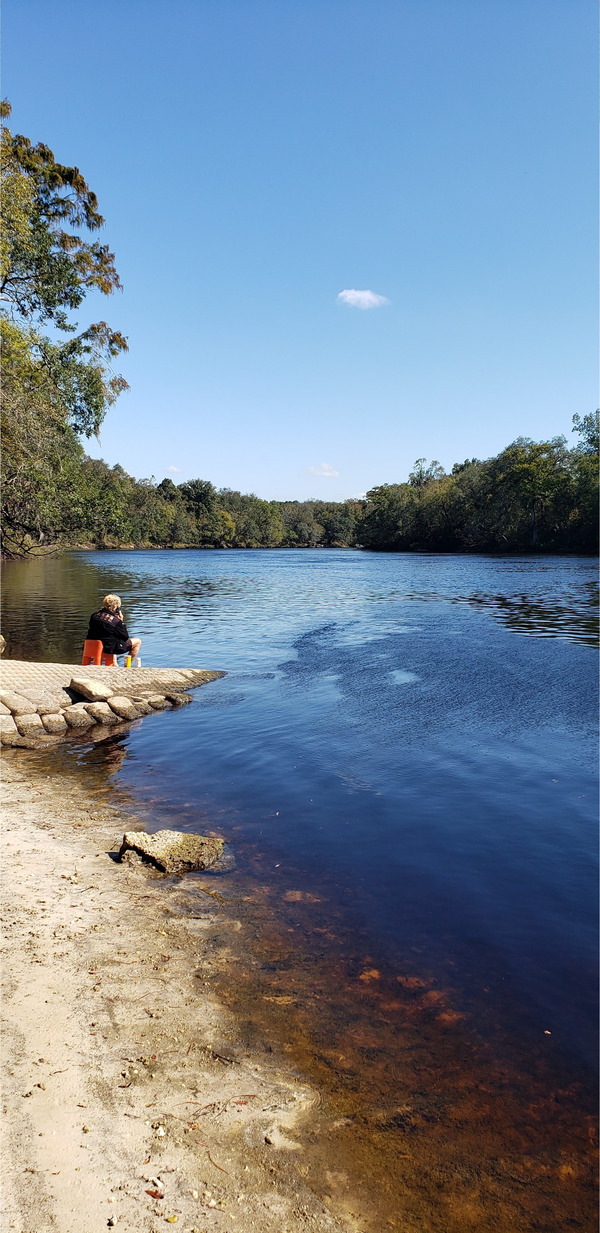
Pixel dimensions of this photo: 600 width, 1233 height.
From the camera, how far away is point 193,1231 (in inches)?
116

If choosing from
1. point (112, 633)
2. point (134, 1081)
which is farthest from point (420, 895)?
point (112, 633)

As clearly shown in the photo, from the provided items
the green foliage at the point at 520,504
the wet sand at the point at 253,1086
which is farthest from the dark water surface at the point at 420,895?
the green foliage at the point at 520,504

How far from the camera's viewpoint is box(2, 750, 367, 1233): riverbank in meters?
3.07

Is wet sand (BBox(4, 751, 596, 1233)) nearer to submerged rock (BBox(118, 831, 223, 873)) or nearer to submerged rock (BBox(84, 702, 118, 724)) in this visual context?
submerged rock (BBox(118, 831, 223, 873))

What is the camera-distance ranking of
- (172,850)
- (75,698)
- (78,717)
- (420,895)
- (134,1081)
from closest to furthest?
(134,1081) → (420,895) → (172,850) → (78,717) → (75,698)

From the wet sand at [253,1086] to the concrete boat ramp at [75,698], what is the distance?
6257 millimetres

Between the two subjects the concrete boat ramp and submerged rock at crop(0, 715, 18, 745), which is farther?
the concrete boat ramp

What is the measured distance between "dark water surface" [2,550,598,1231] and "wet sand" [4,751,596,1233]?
22 millimetres

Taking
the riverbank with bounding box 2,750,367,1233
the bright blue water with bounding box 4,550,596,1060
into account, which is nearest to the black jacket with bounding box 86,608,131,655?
the bright blue water with bounding box 4,550,596,1060

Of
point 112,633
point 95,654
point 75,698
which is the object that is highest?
point 112,633

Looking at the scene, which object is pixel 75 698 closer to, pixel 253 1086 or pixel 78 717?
pixel 78 717

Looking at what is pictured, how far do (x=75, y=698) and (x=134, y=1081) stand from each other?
10060 mm

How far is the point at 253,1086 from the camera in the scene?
3.92m

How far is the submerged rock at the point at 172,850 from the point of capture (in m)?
6.66
